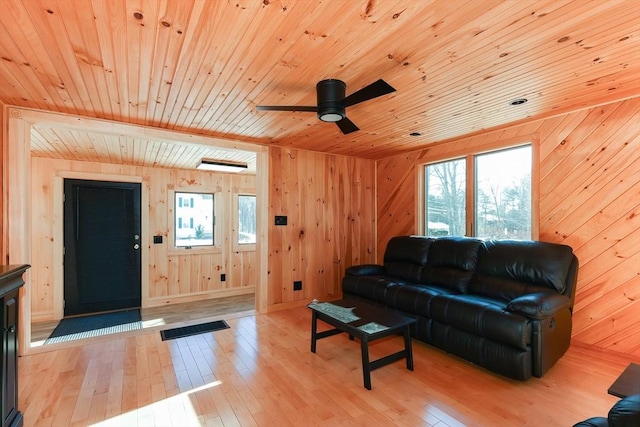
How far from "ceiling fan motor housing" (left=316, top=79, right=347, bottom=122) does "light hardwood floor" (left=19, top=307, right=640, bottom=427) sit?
2084 millimetres

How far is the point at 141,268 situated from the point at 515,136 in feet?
19.7

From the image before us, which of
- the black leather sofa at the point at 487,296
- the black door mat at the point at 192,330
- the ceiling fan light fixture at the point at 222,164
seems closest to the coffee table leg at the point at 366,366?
the black leather sofa at the point at 487,296

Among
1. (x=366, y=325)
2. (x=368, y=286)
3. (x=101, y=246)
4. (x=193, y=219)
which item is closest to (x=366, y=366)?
(x=366, y=325)

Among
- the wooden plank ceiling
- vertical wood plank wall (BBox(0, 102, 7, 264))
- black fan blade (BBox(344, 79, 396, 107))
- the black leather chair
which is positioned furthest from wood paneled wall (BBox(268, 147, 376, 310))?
the black leather chair

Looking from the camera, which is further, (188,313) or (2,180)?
(188,313)

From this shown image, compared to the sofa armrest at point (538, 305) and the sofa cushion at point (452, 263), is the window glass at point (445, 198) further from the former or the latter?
the sofa armrest at point (538, 305)

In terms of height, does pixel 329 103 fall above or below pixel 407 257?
above

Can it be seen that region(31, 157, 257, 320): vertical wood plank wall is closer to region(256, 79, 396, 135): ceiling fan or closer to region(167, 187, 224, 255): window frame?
region(167, 187, 224, 255): window frame

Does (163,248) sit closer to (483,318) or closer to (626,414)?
(483,318)

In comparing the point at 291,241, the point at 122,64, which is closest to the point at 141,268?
the point at 291,241

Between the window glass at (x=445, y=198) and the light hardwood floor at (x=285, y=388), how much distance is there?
71.4 inches

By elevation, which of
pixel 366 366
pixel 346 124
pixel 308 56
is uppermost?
pixel 308 56

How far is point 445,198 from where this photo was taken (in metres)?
4.27

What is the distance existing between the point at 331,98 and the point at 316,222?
104 inches
